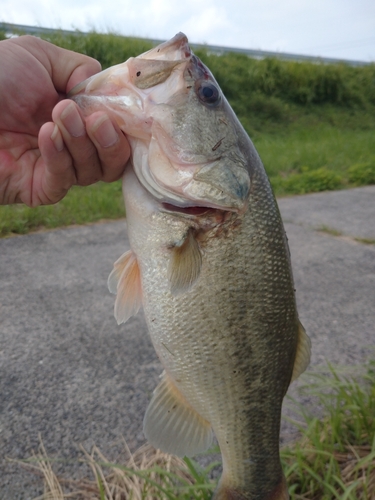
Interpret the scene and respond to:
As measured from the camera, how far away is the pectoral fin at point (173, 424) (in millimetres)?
1517

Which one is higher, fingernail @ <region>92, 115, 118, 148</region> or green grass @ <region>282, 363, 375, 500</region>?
fingernail @ <region>92, 115, 118, 148</region>

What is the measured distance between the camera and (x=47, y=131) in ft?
4.67

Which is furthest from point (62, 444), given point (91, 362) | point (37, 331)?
point (37, 331)

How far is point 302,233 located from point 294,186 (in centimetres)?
259

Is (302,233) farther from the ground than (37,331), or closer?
closer

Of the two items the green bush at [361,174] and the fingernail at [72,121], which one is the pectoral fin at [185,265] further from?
the green bush at [361,174]

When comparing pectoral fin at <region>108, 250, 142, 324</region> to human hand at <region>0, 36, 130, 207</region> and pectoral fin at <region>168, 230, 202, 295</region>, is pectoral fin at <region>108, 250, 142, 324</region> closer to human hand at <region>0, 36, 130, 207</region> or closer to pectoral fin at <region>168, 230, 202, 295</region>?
pectoral fin at <region>168, 230, 202, 295</region>

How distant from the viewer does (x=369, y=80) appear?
1633cm

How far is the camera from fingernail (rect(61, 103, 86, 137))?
1.36 metres

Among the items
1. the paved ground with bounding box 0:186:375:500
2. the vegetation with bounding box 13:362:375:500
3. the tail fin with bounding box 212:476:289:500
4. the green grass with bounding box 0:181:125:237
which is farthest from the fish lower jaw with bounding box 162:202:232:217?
the green grass with bounding box 0:181:125:237

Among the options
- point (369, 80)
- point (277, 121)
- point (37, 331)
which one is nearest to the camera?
point (37, 331)

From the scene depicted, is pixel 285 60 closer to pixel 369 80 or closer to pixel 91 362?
pixel 369 80

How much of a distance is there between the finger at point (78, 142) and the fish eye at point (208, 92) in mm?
367

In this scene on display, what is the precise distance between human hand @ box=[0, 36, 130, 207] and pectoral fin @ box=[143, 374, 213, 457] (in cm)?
76
